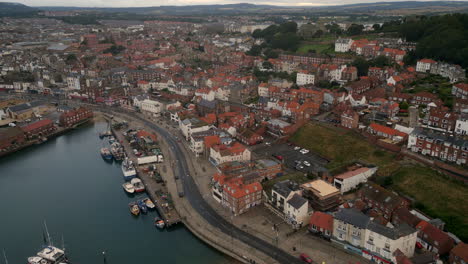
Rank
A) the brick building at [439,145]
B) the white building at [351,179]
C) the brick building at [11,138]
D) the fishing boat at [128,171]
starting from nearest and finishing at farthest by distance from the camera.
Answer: the white building at [351,179] → the brick building at [439,145] → the fishing boat at [128,171] → the brick building at [11,138]

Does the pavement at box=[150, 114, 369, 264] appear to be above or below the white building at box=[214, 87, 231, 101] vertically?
below

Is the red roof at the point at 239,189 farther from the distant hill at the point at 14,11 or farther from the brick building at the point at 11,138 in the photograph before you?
the distant hill at the point at 14,11

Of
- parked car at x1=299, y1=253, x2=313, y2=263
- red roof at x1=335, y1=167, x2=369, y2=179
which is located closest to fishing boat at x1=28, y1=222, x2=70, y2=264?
parked car at x1=299, y1=253, x2=313, y2=263

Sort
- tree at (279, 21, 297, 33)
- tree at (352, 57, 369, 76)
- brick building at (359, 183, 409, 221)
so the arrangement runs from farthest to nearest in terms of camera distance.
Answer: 1. tree at (279, 21, 297, 33)
2. tree at (352, 57, 369, 76)
3. brick building at (359, 183, 409, 221)

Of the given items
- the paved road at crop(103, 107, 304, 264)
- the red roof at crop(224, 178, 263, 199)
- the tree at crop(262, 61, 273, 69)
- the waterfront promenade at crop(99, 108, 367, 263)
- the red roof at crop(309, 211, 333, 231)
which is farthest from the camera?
the tree at crop(262, 61, 273, 69)

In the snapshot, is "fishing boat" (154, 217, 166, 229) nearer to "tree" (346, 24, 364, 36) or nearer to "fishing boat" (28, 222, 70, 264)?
"fishing boat" (28, 222, 70, 264)

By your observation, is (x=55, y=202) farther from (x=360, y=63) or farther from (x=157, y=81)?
(x=360, y=63)

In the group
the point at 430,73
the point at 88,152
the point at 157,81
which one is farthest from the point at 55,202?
the point at 430,73

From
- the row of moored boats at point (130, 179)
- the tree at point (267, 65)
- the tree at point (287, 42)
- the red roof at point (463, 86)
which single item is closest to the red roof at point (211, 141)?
the row of moored boats at point (130, 179)
